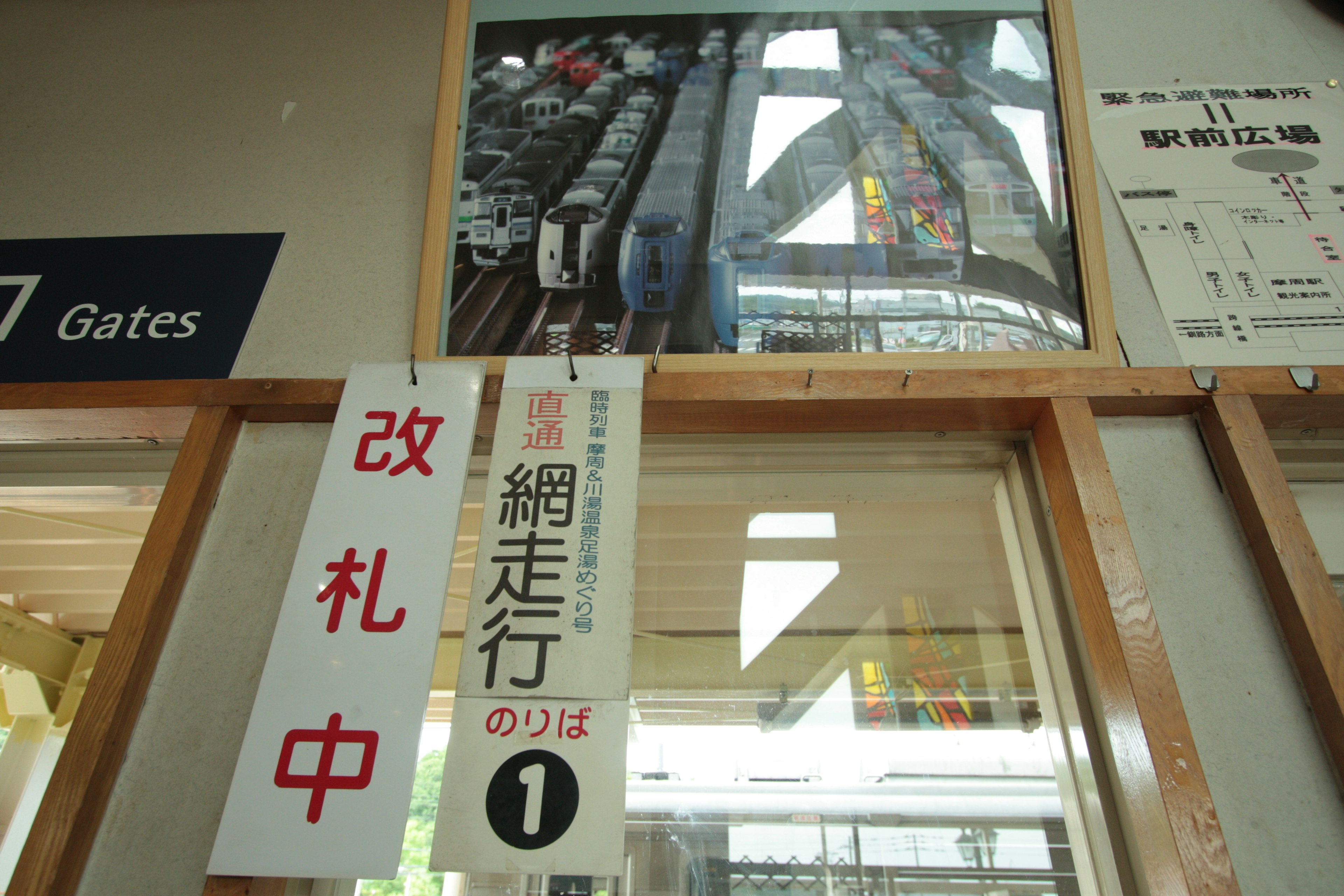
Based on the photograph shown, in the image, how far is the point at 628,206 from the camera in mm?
1565

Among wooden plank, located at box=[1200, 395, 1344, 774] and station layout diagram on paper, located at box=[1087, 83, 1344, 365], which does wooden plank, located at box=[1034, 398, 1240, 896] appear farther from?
station layout diagram on paper, located at box=[1087, 83, 1344, 365]

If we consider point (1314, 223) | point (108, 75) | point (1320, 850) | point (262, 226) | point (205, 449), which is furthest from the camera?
point (108, 75)

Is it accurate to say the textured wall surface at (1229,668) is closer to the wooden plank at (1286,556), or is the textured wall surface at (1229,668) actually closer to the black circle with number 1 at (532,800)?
the wooden plank at (1286,556)

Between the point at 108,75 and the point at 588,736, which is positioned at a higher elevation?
the point at 108,75

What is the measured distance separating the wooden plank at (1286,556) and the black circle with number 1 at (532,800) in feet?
3.34

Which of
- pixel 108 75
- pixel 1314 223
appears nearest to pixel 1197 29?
pixel 1314 223

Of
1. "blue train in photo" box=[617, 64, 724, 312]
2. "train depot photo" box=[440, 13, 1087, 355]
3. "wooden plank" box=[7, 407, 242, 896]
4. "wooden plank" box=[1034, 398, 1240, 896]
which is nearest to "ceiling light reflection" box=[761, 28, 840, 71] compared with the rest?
"train depot photo" box=[440, 13, 1087, 355]

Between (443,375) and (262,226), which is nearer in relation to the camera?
(443,375)

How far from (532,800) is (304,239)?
1213 millimetres

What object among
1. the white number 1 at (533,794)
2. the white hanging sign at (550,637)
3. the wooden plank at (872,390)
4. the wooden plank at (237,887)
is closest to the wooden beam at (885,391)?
the wooden plank at (872,390)

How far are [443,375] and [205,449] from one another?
418 millimetres

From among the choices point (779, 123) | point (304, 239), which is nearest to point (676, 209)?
point (779, 123)

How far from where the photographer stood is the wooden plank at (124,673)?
104 cm

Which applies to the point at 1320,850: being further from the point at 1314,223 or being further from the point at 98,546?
the point at 98,546
